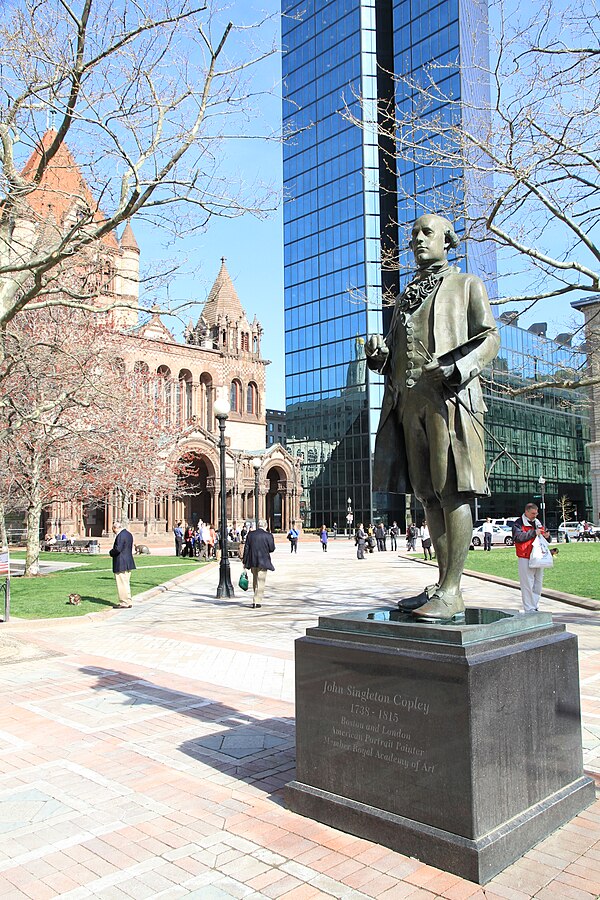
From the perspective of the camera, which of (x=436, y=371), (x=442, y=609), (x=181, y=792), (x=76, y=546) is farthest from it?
(x=76, y=546)

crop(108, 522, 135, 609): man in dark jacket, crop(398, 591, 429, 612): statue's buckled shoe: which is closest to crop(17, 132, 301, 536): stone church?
crop(108, 522, 135, 609): man in dark jacket

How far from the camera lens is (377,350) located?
4.57 m

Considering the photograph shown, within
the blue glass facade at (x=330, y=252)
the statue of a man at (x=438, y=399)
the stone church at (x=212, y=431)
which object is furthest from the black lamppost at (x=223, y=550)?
the blue glass facade at (x=330, y=252)

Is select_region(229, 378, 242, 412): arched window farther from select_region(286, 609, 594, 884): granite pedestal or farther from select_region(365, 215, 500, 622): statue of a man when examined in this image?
select_region(286, 609, 594, 884): granite pedestal

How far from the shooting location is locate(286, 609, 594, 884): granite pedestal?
3576mm

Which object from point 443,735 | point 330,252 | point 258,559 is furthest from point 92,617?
point 330,252

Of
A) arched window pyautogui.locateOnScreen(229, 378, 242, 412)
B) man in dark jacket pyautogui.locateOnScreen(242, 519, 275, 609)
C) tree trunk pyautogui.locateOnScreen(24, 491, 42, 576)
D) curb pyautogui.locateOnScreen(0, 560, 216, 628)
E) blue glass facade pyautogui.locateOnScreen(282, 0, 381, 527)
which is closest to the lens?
curb pyautogui.locateOnScreen(0, 560, 216, 628)

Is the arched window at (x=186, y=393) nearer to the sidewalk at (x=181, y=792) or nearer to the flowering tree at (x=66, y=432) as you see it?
the flowering tree at (x=66, y=432)

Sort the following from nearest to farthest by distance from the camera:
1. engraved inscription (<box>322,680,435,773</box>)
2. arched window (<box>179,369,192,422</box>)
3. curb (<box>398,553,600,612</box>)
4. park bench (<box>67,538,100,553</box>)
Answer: engraved inscription (<box>322,680,435,773</box>), curb (<box>398,553,600,612</box>), park bench (<box>67,538,100,553</box>), arched window (<box>179,369,192,422</box>)

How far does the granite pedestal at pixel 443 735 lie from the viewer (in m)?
3.58

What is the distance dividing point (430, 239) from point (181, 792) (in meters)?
4.06

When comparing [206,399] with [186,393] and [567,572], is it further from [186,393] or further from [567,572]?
[567,572]

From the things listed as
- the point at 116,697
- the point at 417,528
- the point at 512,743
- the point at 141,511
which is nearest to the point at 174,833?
the point at 512,743

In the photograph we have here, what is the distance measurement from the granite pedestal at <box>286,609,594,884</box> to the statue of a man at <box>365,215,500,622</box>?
434 mm
